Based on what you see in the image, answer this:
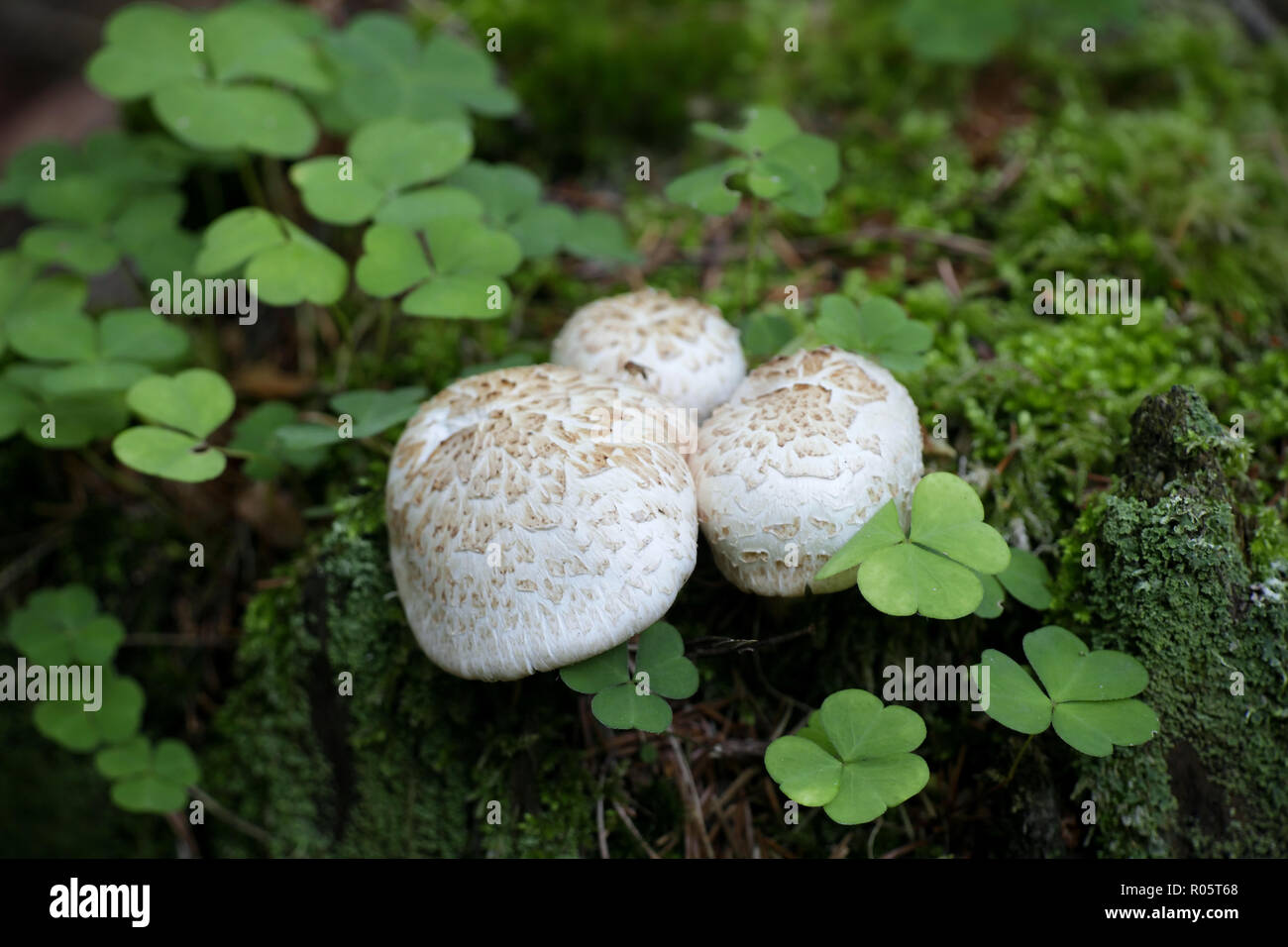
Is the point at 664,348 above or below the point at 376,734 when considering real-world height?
above

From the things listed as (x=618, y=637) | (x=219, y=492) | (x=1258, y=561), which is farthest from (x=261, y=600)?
(x=1258, y=561)

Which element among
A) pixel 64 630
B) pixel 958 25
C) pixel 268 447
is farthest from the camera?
pixel 958 25

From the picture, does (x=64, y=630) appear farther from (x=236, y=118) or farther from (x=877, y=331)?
(x=877, y=331)

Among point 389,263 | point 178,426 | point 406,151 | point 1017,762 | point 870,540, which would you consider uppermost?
point 406,151

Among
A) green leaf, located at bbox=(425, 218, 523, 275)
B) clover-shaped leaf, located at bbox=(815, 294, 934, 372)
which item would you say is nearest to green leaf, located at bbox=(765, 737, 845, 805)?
clover-shaped leaf, located at bbox=(815, 294, 934, 372)

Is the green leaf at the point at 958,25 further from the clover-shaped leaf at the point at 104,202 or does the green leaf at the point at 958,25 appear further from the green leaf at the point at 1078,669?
the clover-shaped leaf at the point at 104,202

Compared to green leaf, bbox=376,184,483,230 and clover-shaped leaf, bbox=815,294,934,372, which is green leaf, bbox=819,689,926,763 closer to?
clover-shaped leaf, bbox=815,294,934,372

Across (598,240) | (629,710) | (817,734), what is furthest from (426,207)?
(817,734)
